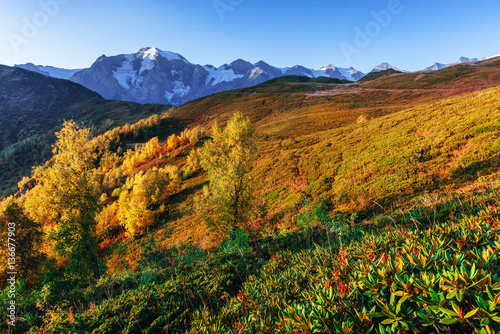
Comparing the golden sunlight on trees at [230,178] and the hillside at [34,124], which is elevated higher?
the hillside at [34,124]

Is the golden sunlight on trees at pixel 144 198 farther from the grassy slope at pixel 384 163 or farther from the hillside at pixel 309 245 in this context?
the grassy slope at pixel 384 163

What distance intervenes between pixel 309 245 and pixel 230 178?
9.39 meters

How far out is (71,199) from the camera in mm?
13398

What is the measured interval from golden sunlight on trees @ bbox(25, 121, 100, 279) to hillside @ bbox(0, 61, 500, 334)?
0.12 m

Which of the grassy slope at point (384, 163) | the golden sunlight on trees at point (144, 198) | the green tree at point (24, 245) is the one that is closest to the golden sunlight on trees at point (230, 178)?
the grassy slope at point (384, 163)

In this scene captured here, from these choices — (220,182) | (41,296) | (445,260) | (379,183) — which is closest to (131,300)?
(41,296)

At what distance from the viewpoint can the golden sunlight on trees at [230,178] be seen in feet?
50.2

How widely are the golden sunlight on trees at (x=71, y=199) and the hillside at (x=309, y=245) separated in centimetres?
12

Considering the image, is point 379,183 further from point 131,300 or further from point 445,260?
point 131,300

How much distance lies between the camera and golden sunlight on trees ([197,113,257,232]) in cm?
1530

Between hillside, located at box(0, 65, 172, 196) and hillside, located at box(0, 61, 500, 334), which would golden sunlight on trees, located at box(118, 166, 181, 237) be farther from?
hillside, located at box(0, 65, 172, 196)

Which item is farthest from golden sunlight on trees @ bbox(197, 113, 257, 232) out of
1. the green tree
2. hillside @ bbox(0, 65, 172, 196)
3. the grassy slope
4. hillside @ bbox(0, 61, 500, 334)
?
hillside @ bbox(0, 65, 172, 196)

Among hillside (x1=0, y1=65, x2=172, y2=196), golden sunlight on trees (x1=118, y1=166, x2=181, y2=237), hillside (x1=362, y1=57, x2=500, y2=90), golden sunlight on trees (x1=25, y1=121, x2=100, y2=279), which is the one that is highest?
hillside (x1=0, y1=65, x2=172, y2=196)

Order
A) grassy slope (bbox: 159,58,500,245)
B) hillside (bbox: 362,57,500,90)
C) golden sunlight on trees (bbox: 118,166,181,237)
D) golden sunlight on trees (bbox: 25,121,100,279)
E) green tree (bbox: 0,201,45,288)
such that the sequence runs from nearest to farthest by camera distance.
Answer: golden sunlight on trees (bbox: 25,121,100,279), grassy slope (bbox: 159,58,500,245), green tree (bbox: 0,201,45,288), golden sunlight on trees (bbox: 118,166,181,237), hillside (bbox: 362,57,500,90)
